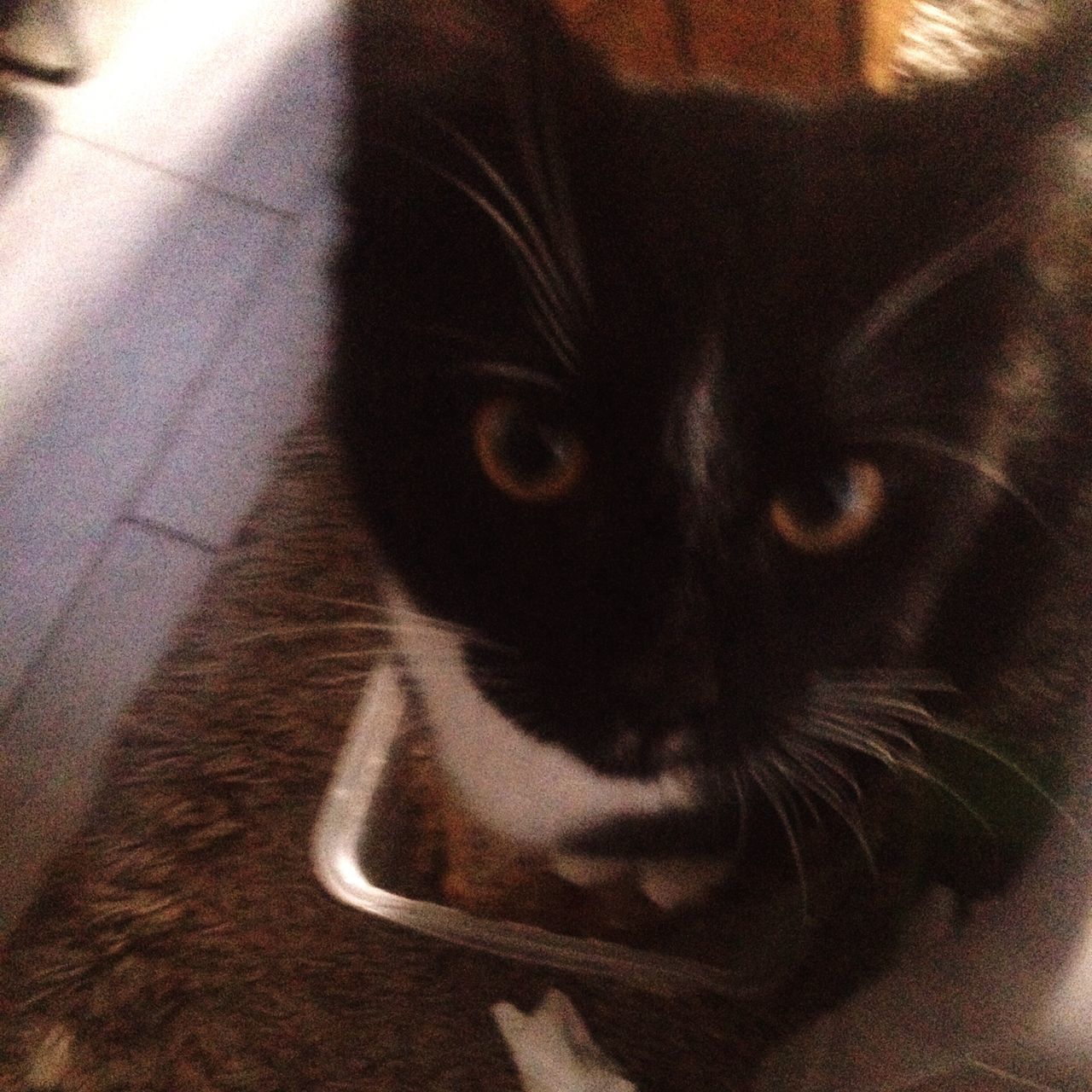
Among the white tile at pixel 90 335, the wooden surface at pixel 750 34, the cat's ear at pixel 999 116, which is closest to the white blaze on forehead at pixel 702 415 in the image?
the cat's ear at pixel 999 116

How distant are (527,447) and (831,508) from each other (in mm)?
142

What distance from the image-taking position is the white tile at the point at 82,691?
96cm

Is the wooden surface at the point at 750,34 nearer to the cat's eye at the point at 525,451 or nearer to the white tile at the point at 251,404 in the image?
the white tile at the point at 251,404

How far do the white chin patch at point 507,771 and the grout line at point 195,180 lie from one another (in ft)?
2.22

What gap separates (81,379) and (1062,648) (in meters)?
1.00

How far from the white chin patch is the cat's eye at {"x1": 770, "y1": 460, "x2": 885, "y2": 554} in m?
0.16

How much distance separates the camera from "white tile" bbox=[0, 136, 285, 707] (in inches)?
42.0

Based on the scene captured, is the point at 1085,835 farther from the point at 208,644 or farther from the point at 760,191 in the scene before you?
the point at 208,644

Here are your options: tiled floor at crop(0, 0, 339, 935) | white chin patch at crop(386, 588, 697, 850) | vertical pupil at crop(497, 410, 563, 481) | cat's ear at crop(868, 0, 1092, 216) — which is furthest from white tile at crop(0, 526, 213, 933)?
cat's ear at crop(868, 0, 1092, 216)

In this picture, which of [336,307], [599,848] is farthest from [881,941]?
[336,307]

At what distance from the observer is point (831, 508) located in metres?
0.48

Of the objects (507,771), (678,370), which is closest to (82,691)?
(507,771)

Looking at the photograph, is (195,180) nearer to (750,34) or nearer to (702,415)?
(750,34)

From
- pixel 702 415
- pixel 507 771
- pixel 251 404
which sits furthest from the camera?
pixel 251 404
